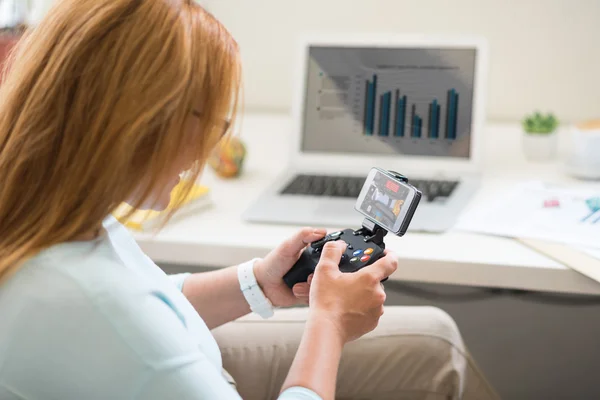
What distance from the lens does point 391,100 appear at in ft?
4.65

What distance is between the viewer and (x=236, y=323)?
110 cm

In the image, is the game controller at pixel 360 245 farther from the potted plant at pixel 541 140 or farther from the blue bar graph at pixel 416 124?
the potted plant at pixel 541 140

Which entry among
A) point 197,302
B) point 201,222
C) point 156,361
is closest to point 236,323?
point 197,302

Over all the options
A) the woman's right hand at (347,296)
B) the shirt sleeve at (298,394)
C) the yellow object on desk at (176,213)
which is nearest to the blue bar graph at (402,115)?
the yellow object on desk at (176,213)

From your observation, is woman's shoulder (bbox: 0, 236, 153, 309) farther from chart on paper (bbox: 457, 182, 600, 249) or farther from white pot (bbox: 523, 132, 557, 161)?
white pot (bbox: 523, 132, 557, 161)

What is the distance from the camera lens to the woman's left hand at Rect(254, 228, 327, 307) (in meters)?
0.97

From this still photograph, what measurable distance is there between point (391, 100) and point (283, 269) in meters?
0.53

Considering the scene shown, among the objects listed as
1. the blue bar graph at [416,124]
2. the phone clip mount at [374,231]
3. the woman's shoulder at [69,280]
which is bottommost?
the phone clip mount at [374,231]

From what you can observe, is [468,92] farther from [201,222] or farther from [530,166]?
[201,222]

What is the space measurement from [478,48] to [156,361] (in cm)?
96

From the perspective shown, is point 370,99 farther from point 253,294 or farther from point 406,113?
point 253,294

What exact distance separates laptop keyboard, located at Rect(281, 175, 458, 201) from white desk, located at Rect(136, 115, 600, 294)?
0.06m

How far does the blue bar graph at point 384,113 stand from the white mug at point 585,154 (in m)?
0.33

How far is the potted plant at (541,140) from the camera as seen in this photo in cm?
149
